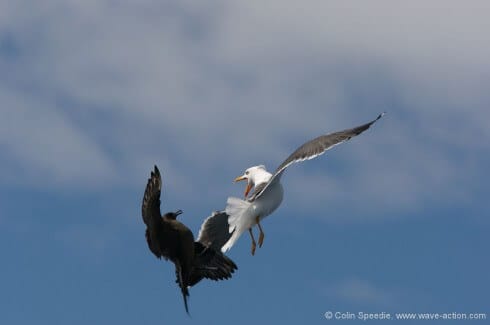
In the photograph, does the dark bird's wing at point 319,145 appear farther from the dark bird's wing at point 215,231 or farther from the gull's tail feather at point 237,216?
the dark bird's wing at point 215,231

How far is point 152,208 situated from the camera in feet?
126

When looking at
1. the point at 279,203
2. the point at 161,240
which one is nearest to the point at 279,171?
the point at 279,203

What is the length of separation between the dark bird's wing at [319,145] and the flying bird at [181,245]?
298 cm

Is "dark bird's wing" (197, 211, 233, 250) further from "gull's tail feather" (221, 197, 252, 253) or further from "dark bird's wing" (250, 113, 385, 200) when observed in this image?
"dark bird's wing" (250, 113, 385, 200)

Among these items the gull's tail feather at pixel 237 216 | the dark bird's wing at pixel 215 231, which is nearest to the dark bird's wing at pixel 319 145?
the gull's tail feather at pixel 237 216

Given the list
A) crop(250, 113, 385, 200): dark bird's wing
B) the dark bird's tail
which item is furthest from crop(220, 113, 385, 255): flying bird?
the dark bird's tail

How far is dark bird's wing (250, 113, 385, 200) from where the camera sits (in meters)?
40.6

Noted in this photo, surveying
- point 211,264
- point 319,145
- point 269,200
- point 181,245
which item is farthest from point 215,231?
point 319,145

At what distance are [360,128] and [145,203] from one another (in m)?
6.84

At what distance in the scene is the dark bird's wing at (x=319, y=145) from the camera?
133ft

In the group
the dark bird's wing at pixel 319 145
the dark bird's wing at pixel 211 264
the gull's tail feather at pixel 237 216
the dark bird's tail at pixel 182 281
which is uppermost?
the dark bird's wing at pixel 319 145

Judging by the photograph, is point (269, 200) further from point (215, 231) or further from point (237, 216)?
point (215, 231)

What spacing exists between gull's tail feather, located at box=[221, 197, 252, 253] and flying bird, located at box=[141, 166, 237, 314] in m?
0.62

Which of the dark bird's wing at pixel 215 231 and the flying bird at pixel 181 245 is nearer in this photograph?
the flying bird at pixel 181 245
